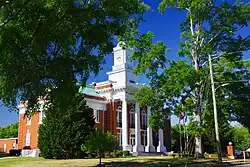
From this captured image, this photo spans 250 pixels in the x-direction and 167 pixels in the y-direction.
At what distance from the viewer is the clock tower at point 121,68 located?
54.4 metres

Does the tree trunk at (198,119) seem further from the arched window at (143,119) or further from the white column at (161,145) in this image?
the arched window at (143,119)

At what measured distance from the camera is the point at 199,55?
1384 inches

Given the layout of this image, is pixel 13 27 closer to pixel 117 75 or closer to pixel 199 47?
pixel 199 47

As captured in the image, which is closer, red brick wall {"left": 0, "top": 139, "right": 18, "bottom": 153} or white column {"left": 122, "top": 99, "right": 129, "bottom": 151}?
white column {"left": 122, "top": 99, "right": 129, "bottom": 151}

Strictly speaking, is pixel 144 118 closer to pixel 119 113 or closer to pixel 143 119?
pixel 143 119

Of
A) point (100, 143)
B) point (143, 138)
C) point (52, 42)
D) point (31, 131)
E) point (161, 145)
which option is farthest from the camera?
point (161, 145)

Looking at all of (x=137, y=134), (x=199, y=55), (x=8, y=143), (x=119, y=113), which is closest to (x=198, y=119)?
(x=199, y=55)

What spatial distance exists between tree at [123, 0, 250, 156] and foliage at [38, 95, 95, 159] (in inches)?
331

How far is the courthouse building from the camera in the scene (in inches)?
2039

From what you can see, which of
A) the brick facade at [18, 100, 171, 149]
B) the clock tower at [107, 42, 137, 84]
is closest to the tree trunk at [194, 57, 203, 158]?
the clock tower at [107, 42, 137, 84]

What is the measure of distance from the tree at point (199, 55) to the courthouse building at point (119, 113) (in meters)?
18.9

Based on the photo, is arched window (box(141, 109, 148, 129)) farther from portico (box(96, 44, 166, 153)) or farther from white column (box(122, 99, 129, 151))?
white column (box(122, 99, 129, 151))

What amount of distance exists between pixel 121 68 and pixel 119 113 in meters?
6.94

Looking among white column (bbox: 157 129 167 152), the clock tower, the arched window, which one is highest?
the clock tower
